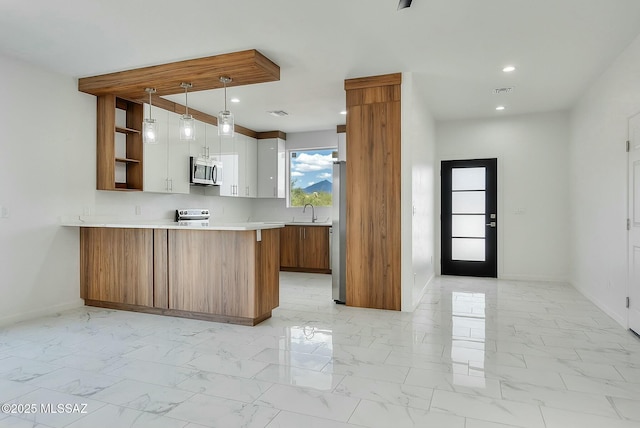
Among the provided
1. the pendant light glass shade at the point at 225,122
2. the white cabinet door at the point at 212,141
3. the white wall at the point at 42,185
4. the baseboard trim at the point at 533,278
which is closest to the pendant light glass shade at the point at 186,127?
the pendant light glass shade at the point at 225,122

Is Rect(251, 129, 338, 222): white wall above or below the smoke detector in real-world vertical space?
below

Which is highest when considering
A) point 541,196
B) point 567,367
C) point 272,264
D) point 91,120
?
point 91,120

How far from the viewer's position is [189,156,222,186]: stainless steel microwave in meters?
5.90

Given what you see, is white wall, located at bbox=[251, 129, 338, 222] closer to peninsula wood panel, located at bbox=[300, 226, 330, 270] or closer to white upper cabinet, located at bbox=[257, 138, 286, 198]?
white upper cabinet, located at bbox=[257, 138, 286, 198]

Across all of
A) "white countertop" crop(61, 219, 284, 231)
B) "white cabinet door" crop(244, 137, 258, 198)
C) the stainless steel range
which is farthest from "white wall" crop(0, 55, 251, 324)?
"white cabinet door" crop(244, 137, 258, 198)

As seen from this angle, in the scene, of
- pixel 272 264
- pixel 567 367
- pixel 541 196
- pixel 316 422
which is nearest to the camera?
pixel 316 422

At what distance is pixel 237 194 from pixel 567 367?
18.1 ft

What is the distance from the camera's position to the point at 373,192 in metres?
4.44

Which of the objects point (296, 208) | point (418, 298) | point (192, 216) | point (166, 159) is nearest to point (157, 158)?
point (166, 159)

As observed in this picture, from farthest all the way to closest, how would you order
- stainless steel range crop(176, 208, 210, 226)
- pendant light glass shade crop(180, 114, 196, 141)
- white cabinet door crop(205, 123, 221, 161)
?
white cabinet door crop(205, 123, 221, 161) < stainless steel range crop(176, 208, 210, 226) < pendant light glass shade crop(180, 114, 196, 141)

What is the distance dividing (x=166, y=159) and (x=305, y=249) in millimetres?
2814

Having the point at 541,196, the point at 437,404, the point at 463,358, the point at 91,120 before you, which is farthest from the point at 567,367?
the point at 91,120

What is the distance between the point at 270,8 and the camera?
2.96 m

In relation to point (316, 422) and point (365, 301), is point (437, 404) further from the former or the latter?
point (365, 301)
